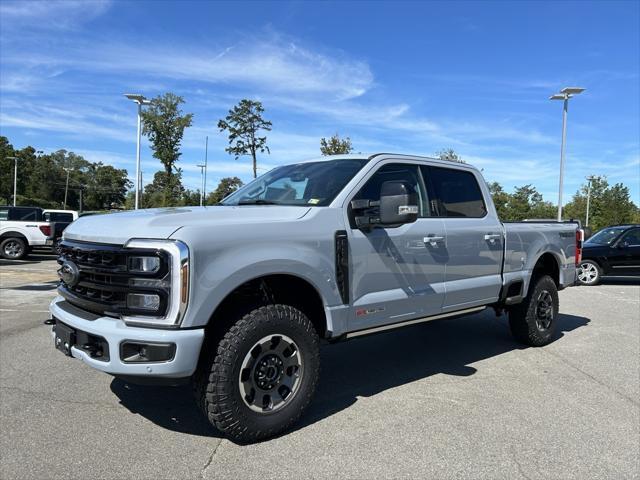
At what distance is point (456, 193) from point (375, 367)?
1.93 metres

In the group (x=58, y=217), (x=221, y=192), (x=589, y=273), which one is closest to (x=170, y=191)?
(x=221, y=192)

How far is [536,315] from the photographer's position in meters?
5.97

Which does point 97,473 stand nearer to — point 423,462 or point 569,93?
point 423,462

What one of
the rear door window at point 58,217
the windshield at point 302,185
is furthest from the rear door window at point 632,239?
the rear door window at point 58,217

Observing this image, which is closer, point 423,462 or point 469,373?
point 423,462

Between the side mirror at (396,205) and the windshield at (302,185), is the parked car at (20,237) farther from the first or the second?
the side mirror at (396,205)

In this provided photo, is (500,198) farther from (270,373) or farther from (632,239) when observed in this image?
(270,373)

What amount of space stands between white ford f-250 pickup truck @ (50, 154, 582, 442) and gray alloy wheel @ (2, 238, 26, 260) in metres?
15.1

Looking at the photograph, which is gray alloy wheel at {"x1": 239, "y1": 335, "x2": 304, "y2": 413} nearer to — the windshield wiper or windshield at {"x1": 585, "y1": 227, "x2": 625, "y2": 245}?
the windshield wiper

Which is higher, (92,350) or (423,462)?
(92,350)

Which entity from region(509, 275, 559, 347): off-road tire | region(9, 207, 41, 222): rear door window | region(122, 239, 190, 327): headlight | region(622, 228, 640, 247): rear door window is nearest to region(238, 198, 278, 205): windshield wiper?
region(122, 239, 190, 327): headlight

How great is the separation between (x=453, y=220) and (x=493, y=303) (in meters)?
1.23

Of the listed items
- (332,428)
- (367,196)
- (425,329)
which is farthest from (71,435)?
(425,329)

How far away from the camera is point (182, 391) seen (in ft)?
14.1
